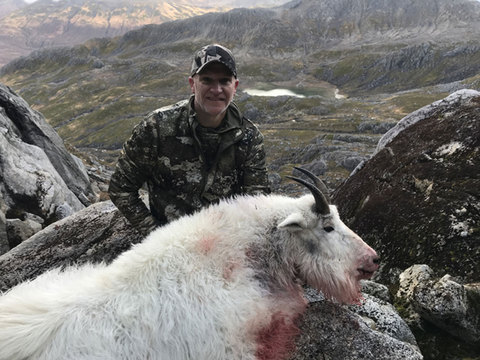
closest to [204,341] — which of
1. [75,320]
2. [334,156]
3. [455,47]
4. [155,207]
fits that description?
[75,320]

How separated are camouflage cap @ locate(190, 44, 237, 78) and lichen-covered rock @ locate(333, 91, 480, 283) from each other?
4.74 meters

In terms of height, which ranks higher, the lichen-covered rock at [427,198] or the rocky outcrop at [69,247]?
the lichen-covered rock at [427,198]

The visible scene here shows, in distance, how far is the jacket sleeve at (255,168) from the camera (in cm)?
676

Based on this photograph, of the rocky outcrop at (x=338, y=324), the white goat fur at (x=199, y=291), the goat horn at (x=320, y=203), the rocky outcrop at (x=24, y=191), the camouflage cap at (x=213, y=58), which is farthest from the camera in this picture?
the rocky outcrop at (x=24, y=191)

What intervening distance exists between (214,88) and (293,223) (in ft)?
9.01

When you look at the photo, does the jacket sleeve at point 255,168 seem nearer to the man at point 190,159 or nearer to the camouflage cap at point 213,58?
the man at point 190,159

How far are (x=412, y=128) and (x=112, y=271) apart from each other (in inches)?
360

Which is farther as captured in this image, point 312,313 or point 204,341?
point 312,313

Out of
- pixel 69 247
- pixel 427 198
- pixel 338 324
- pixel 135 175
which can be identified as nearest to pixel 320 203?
pixel 338 324

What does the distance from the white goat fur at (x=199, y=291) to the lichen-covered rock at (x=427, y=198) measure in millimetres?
1944

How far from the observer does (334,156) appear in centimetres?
6178

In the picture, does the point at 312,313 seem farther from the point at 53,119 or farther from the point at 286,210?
the point at 53,119

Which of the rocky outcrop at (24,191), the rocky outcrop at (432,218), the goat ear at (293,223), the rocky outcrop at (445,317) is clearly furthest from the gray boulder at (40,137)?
the rocky outcrop at (445,317)

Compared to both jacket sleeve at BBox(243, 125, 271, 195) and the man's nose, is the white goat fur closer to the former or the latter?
jacket sleeve at BBox(243, 125, 271, 195)
